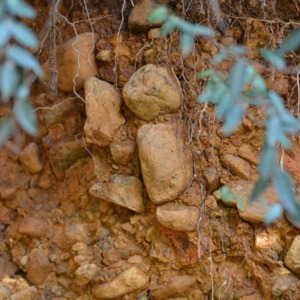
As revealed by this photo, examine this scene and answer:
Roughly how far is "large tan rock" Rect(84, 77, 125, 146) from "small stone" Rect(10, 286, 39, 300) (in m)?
0.51

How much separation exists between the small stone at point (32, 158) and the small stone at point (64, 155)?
0.16ft

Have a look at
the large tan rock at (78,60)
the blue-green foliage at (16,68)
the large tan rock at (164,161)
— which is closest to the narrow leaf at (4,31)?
the blue-green foliage at (16,68)

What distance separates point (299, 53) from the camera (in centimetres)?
183

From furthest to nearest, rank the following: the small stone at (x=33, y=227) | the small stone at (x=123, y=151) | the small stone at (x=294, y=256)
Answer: the small stone at (x=33, y=227) → the small stone at (x=123, y=151) → the small stone at (x=294, y=256)

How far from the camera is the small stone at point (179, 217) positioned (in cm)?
177

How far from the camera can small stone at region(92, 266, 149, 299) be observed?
1802 millimetres

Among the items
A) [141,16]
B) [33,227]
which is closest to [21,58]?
[141,16]

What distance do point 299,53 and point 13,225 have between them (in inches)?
42.7

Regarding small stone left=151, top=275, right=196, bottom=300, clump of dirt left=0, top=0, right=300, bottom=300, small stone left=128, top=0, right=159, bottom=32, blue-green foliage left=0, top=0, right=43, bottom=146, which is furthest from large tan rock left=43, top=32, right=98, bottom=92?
blue-green foliage left=0, top=0, right=43, bottom=146

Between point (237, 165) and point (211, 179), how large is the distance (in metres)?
0.09

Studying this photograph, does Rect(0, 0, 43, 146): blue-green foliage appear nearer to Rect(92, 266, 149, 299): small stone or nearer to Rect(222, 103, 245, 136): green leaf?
Rect(222, 103, 245, 136): green leaf

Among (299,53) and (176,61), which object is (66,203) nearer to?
(176,61)

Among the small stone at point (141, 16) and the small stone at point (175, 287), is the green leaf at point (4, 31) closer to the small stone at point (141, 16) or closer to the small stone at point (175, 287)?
the small stone at point (141, 16)

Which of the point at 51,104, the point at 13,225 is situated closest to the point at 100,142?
the point at 51,104
